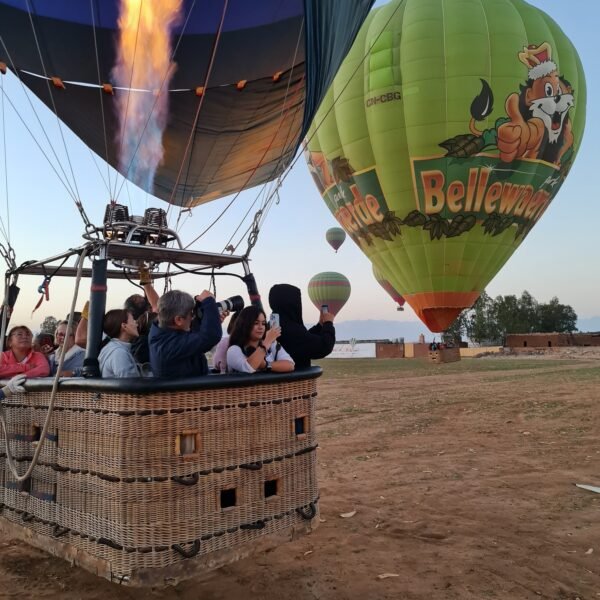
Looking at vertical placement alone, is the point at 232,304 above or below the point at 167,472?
above

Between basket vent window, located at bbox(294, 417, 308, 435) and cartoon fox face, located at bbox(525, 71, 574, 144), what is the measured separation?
14.4 m

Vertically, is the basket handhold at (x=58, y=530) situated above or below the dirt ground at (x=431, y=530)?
above

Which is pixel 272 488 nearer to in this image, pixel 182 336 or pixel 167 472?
pixel 167 472

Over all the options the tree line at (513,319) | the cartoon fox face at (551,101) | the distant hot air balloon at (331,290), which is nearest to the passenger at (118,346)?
the cartoon fox face at (551,101)

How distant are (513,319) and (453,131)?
55.5m

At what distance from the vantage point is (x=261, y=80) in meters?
6.23

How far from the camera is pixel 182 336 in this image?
2.95 metres

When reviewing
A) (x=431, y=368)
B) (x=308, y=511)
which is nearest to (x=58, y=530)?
(x=308, y=511)

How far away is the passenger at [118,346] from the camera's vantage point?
10.2ft

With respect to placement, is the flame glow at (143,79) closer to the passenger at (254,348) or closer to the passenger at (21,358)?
the passenger at (21,358)

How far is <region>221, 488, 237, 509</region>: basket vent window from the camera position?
3062 mm

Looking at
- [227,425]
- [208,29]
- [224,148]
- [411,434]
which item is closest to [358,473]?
[411,434]

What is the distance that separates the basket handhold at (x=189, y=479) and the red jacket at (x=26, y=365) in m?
1.50

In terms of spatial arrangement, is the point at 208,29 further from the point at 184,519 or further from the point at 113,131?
the point at 184,519
